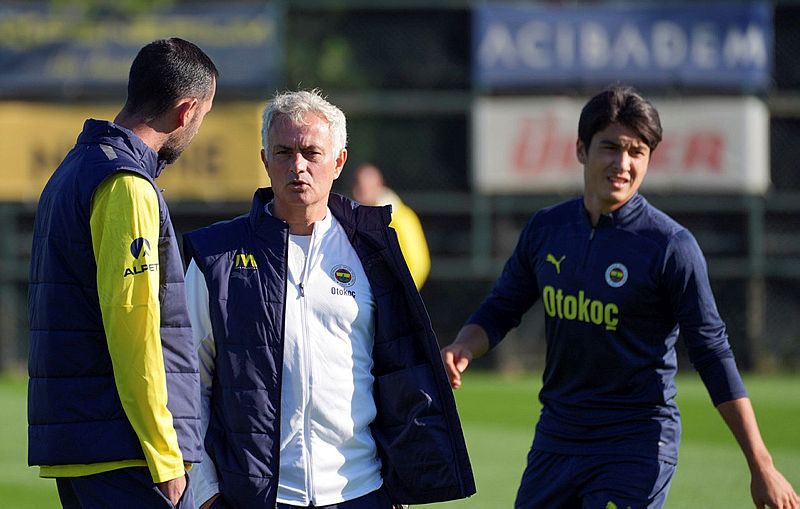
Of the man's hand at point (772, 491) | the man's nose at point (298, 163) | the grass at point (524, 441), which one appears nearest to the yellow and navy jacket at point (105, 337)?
the man's nose at point (298, 163)

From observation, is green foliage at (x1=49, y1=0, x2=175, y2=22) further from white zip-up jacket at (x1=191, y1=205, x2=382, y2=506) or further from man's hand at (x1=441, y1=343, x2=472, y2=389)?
white zip-up jacket at (x1=191, y1=205, x2=382, y2=506)

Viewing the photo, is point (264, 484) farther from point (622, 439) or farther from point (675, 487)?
point (675, 487)

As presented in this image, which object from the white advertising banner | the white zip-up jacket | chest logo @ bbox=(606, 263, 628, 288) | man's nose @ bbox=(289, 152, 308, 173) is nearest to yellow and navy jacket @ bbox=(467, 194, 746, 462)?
chest logo @ bbox=(606, 263, 628, 288)

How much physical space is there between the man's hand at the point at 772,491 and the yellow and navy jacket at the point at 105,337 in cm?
184

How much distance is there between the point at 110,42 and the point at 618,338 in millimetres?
12061

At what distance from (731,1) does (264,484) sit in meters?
12.7

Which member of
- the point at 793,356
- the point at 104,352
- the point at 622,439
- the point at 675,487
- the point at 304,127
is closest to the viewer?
the point at 104,352

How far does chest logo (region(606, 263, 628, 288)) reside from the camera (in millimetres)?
4082

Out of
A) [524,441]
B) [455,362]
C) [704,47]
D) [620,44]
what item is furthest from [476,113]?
[455,362]

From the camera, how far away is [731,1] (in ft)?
48.0

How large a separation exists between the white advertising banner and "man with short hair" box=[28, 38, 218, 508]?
1142 cm

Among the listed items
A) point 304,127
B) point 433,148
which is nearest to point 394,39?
point 433,148

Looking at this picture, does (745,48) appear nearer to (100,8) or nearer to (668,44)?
(668,44)

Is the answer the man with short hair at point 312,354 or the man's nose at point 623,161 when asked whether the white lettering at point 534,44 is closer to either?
the man's nose at point 623,161
